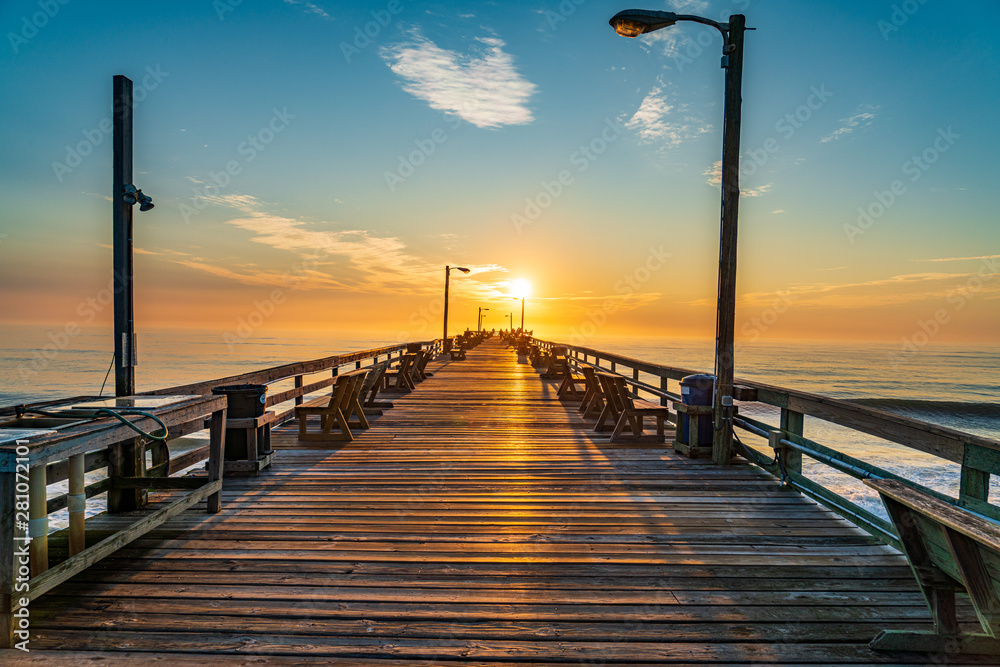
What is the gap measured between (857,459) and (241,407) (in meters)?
5.77

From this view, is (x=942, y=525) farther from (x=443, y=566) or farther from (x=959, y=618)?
(x=443, y=566)

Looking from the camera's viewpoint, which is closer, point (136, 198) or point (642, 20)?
point (136, 198)

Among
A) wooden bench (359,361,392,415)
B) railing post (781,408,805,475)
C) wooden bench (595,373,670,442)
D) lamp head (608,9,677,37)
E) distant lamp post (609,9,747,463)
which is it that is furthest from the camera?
wooden bench (359,361,392,415)

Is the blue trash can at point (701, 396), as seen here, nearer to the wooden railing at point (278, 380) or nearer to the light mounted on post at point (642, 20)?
the light mounted on post at point (642, 20)

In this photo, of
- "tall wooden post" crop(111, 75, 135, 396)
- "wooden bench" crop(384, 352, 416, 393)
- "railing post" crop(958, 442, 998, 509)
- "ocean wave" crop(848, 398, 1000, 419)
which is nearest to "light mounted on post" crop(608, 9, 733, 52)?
"railing post" crop(958, 442, 998, 509)

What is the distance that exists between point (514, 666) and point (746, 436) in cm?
2303

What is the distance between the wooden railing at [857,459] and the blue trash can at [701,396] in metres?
0.35

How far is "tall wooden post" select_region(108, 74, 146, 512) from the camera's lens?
4305mm

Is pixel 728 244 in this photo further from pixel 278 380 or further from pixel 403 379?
pixel 403 379

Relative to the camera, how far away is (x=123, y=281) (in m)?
4.85

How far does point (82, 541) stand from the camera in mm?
3125

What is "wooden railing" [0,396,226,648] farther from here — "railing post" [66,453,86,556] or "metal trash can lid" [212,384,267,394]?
"metal trash can lid" [212,384,267,394]

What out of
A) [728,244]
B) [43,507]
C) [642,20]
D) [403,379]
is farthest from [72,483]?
[403,379]

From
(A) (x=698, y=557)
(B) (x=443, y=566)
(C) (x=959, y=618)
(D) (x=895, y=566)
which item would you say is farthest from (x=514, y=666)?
(D) (x=895, y=566)
